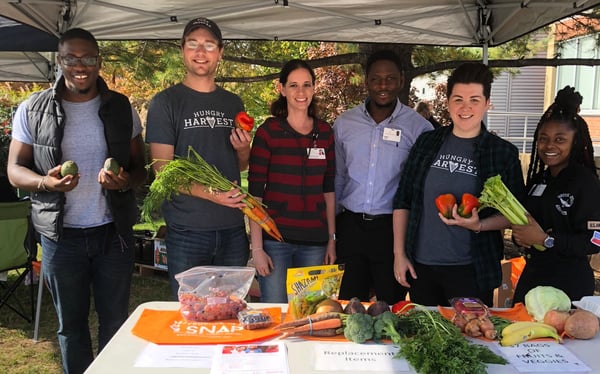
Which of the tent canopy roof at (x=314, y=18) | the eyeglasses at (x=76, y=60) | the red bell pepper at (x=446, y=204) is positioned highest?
the tent canopy roof at (x=314, y=18)

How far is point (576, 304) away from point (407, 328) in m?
0.88

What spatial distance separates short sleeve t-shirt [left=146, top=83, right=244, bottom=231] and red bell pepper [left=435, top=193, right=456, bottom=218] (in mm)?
1075

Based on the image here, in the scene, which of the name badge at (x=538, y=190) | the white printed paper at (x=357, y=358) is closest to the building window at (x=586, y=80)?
the name badge at (x=538, y=190)

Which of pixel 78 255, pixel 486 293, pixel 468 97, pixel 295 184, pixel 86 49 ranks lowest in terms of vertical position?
pixel 486 293

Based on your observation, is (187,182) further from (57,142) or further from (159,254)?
(159,254)

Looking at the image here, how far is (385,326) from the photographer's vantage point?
1857mm

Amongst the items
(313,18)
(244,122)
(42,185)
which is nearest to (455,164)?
(244,122)

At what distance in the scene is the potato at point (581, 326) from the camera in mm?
1911

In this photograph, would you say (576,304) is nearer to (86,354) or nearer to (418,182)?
(418,182)

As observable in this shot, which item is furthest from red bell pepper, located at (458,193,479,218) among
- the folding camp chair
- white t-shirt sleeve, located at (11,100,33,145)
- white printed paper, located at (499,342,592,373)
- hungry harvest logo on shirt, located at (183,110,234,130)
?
the folding camp chair

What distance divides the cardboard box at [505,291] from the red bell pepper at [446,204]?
226 centimetres

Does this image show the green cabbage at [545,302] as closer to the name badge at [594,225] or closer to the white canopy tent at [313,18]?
the name badge at [594,225]

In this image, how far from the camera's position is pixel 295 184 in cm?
283

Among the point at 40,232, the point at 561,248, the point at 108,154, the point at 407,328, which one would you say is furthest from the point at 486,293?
the point at 40,232
